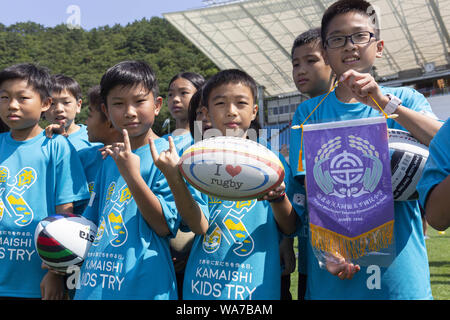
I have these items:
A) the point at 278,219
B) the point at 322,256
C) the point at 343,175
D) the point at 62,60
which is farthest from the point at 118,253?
the point at 62,60

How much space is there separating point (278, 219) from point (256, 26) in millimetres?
25539

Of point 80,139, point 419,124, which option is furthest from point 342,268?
point 80,139

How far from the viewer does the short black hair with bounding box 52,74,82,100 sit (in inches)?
162

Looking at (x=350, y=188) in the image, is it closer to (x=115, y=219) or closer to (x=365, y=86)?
(x=365, y=86)

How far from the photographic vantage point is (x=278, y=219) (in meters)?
2.28

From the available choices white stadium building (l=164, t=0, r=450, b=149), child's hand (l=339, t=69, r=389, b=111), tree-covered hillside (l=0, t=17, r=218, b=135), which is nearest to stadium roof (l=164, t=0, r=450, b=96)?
white stadium building (l=164, t=0, r=450, b=149)

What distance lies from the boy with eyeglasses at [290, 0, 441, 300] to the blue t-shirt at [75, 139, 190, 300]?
0.77 meters

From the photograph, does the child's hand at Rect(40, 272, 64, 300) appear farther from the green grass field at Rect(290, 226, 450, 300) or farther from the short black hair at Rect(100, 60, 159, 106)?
the green grass field at Rect(290, 226, 450, 300)

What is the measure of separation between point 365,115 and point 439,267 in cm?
618

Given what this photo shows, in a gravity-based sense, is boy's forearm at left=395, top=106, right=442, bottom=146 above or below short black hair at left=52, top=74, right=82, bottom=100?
below

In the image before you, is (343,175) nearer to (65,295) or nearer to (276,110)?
(65,295)

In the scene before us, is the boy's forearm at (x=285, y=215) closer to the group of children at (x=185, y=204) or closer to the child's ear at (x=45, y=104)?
the group of children at (x=185, y=204)

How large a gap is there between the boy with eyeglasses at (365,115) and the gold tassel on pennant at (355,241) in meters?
0.07

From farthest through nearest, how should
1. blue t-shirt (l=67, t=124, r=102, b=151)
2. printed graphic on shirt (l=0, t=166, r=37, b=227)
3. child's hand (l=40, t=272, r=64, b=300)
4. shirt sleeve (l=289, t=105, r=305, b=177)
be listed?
blue t-shirt (l=67, t=124, r=102, b=151) → printed graphic on shirt (l=0, t=166, r=37, b=227) → child's hand (l=40, t=272, r=64, b=300) → shirt sleeve (l=289, t=105, r=305, b=177)
